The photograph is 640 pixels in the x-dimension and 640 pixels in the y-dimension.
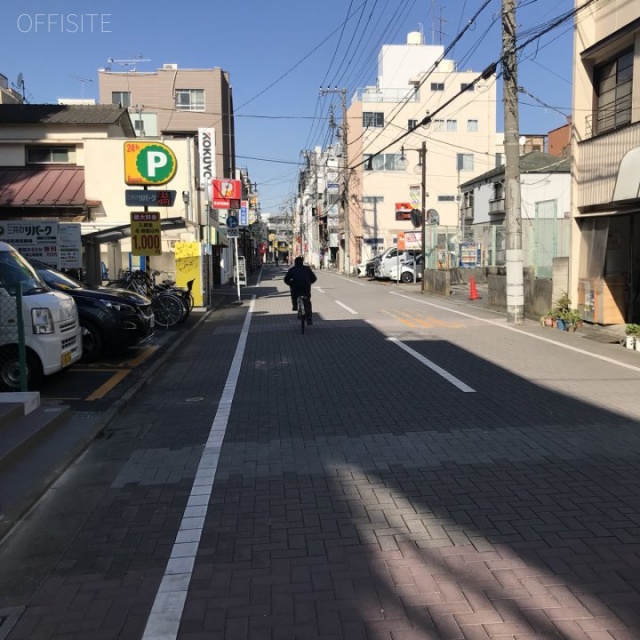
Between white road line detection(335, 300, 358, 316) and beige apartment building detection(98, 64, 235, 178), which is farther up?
beige apartment building detection(98, 64, 235, 178)

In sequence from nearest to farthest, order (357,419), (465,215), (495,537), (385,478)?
(495,537) < (385,478) < (357,419) < (465,215)

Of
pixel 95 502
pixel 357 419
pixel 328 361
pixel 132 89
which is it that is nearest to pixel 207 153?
pixel 328 361

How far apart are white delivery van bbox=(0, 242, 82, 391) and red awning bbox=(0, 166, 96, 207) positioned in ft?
50.1

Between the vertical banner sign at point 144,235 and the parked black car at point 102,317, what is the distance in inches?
196

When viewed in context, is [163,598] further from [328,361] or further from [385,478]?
[328,361]

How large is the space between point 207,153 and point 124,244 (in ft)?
15.6

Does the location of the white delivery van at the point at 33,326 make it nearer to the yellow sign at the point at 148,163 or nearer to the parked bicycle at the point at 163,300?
the parked bicycle at the point at 163,300

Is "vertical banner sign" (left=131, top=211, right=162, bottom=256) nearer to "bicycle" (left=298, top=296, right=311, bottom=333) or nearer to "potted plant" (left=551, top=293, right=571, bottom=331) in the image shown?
"bicycle" (left=298, top=296, right=311, bottom=333)

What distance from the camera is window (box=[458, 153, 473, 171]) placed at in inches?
2359

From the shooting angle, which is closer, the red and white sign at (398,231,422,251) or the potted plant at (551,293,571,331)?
the potted plant at (551,293,571,331)

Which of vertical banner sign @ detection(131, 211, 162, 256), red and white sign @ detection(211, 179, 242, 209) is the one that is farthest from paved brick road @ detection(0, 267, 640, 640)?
red and white sign @ detection(211, 179, 242, 209)

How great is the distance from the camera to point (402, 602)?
3.41 metres

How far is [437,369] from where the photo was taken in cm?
1013

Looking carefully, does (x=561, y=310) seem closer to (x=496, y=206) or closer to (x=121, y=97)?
(x=496, y=206)
